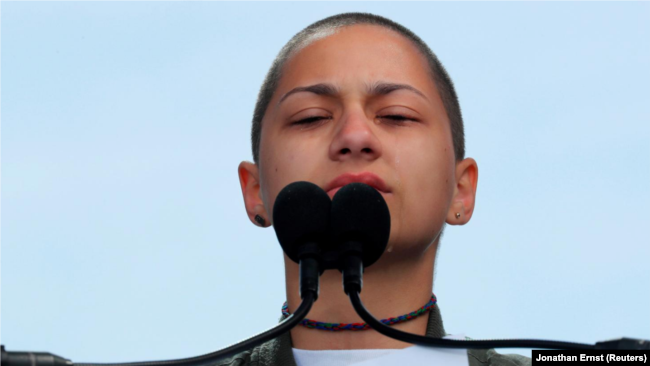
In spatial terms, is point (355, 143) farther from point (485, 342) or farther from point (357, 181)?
point (485, 342)

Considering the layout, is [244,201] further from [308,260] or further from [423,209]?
[308,260]

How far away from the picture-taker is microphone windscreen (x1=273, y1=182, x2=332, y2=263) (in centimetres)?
190

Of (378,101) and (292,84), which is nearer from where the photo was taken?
(378,101)

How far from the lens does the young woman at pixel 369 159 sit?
95.5 inches

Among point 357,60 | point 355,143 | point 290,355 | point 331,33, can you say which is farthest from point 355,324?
point 331,33

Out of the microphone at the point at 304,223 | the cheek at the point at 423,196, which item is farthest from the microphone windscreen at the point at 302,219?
the cheek at the point at 423,196

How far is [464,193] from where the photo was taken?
287 cm

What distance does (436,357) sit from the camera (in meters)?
2.43

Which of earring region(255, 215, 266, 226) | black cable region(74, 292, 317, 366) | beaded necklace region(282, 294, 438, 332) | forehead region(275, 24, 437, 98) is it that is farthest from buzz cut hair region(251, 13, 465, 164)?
black cable region(74, 292, 317, 366)

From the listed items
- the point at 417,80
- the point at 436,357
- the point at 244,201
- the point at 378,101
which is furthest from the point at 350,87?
the point at 436,357

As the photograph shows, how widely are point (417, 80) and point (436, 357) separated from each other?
0.84 meters

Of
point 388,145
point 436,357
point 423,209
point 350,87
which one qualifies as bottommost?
point 436,357

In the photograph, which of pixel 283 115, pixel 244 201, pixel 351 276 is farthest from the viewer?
pixel 244 201

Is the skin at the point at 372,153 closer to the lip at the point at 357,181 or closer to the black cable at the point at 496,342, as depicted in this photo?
the lip at the point at 357,181
